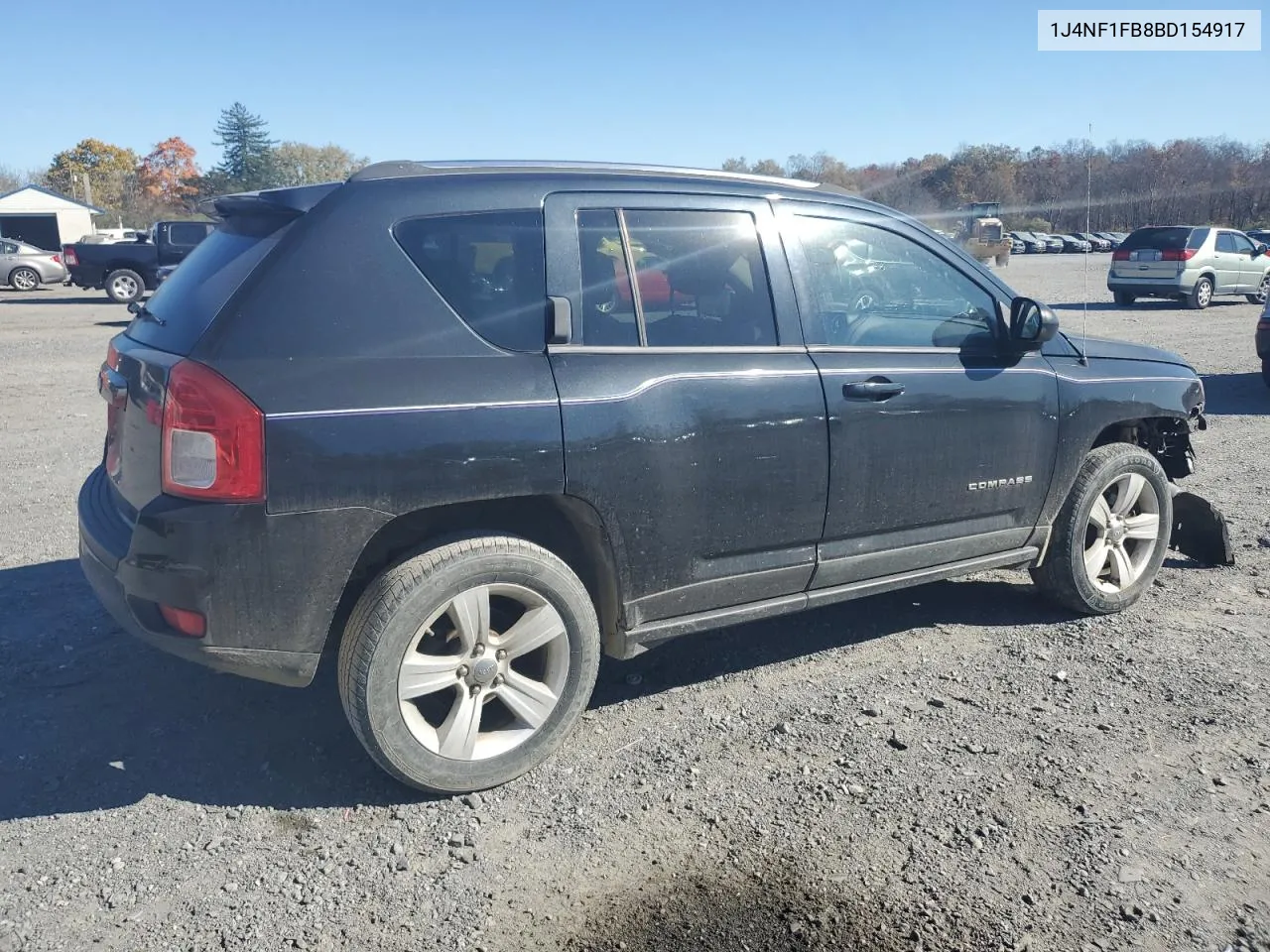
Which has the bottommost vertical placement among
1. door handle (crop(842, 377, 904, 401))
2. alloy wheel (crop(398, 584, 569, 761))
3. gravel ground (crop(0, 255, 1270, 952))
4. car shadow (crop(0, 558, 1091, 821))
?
gravel ground (crop(0, 255, 1270, 952))

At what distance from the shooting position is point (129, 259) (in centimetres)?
2350

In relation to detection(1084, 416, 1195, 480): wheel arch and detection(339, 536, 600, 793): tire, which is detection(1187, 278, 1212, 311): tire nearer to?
detection(1084, 416, 1195, 480): wheel arch

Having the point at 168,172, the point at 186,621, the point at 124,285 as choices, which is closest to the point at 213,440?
the point at 186,621

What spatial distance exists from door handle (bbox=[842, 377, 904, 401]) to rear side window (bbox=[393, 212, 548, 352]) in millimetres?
1227

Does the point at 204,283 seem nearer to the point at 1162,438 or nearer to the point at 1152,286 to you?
the point at 1162,438

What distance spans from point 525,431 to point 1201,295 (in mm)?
22847

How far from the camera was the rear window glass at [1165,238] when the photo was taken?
2177 cm

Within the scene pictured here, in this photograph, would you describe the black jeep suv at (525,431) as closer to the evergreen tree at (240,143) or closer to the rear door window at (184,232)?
the rear door window at (184,232)

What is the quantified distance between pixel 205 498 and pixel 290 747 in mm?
1125

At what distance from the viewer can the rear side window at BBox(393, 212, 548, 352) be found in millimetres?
3340

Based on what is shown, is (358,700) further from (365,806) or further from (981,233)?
(981,233)

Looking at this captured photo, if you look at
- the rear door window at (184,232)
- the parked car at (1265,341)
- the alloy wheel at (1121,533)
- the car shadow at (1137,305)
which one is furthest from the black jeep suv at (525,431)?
the rear door window at (184,232)

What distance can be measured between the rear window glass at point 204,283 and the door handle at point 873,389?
2086mm

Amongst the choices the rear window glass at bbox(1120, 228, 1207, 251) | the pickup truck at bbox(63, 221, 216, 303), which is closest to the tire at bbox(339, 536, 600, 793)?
the pickup truck at bbox(63, 221, 216, 303)
